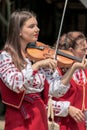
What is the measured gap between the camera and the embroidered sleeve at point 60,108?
13.9 ft

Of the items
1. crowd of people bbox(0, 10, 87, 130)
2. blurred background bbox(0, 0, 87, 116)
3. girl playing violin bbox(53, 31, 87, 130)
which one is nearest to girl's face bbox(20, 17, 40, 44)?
crowd of people bbox(0, 10, 87, 130)

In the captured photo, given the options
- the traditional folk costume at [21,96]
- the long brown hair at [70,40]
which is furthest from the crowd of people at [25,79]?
the long brown hair at [70,40]

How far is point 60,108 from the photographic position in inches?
167

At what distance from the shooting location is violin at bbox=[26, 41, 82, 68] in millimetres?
3787

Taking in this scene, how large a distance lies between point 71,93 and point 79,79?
18 centimetres

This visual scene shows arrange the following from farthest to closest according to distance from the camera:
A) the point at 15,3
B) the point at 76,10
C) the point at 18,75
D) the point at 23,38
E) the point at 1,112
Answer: the point at 76,10 → the point at 15,3 → the point at 1,112 → the point at 23,38 → the point at 18,75

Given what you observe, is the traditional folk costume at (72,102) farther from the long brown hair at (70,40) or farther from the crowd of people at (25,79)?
the long brown hair at (70,40)

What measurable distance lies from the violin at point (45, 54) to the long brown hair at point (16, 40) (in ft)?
0.46

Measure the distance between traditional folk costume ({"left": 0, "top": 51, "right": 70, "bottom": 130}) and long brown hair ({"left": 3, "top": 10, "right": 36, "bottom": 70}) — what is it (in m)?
0.04

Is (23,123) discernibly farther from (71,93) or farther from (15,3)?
(15,3)

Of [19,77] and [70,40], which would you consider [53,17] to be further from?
[19,77]

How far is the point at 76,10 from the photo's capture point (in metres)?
14.6

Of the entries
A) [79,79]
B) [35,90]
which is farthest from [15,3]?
[35,90]

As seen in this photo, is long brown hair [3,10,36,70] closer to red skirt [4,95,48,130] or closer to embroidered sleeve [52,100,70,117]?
red skirt [4,95,48,130]
